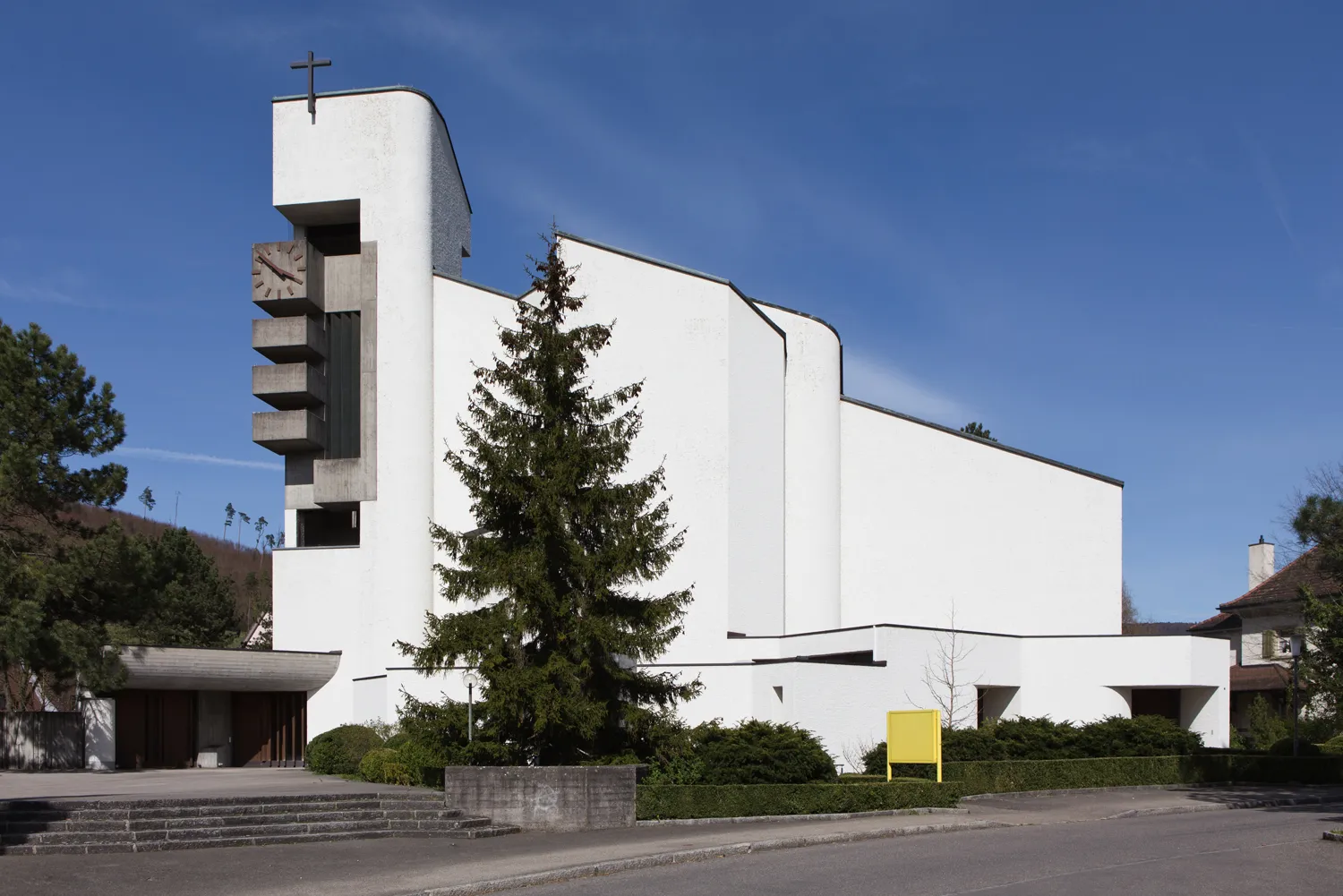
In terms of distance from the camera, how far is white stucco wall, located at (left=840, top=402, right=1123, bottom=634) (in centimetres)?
3653

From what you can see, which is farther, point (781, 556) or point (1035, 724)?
point (781, 556)

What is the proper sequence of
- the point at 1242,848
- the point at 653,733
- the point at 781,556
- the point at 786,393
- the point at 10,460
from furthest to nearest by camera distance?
the point at 786,393 < the point at 781,556 < the point at 10,460 < the point at 653,733 < the point at 1242,848

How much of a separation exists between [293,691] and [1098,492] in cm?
2610

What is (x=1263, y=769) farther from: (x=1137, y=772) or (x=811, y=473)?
(x=811, y=473)

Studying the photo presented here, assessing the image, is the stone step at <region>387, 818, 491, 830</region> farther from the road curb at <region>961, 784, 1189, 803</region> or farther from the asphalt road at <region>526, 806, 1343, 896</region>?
the road curb at <region>961, 784, 1189, 803</region>

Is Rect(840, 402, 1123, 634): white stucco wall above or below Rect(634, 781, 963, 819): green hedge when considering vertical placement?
above

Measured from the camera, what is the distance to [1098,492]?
3788 centimetres

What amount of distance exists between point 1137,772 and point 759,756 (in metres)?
10.9

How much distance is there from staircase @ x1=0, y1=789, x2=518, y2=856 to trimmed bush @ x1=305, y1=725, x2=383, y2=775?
11.0 meters

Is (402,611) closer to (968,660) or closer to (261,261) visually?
(261,261)

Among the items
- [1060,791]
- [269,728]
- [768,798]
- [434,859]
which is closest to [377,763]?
[768,798]

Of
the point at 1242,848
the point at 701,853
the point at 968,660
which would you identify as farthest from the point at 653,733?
the point at 968,660

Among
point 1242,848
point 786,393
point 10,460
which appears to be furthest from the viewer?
point 786,393

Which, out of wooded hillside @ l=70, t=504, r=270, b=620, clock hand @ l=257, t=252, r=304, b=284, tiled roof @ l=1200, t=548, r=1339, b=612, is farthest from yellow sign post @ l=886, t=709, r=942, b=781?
wooded hillside @ l=70, t=504, r=270, b=620
